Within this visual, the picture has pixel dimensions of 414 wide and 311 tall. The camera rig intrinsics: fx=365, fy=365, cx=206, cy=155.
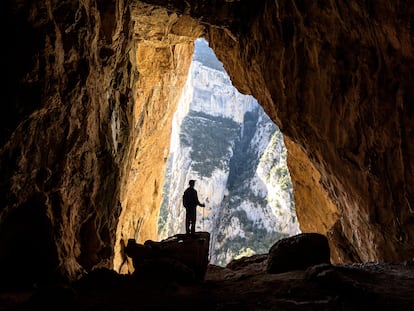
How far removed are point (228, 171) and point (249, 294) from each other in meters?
69.0

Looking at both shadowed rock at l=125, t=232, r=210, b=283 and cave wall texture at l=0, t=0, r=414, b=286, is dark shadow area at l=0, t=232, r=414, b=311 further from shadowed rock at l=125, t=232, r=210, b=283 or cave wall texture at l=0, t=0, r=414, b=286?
cave wall texture at l=0, t=0, r=414, b=286

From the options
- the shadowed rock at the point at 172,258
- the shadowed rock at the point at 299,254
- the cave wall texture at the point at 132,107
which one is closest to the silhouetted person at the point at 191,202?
the shadowed rock at the point at 172,258

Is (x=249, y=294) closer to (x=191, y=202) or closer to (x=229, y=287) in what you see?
(x=229, y=287)

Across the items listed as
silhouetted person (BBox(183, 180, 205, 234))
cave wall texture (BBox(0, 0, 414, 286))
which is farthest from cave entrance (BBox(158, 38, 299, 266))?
silhouetted person (BBox(183, 180, 205, 234))

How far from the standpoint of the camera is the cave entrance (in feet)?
204

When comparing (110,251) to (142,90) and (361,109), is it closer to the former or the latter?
(361,109)

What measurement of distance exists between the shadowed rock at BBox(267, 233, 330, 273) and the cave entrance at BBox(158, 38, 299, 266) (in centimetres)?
4907

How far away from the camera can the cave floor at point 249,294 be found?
548 cm

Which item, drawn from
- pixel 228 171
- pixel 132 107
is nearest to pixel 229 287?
pixel 132 107

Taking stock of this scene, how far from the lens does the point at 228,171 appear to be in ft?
247

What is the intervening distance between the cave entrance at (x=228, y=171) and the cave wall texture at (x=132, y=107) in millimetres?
46922

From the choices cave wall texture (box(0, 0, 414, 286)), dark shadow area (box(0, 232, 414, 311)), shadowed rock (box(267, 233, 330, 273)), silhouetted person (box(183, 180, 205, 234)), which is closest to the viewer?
dark shadow area (box(0, 232, 414, 311))

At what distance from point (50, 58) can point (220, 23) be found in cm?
814

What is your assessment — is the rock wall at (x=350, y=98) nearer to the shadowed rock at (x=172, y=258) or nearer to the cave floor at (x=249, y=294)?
the cave floor at (x=249, y=294)
